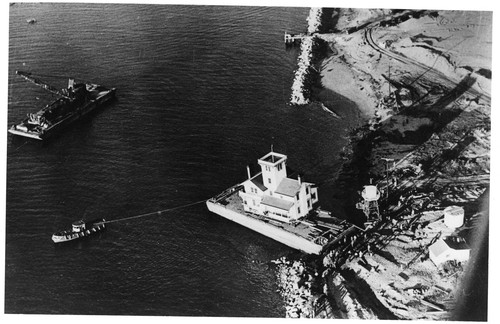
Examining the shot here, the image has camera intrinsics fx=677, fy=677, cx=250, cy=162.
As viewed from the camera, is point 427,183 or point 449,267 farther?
point 427,183

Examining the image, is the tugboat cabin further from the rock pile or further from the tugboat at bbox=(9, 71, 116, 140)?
the rock pile

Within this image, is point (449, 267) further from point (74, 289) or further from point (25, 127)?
point (25, 127)

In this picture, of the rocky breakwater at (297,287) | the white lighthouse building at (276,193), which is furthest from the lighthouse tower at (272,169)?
the rocky breakwater at (297,287)

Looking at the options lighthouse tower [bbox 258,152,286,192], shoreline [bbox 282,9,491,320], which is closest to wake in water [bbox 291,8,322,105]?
shoreline [bbox 282,9,491,320]

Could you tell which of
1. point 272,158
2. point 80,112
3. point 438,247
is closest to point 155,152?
point 80,112

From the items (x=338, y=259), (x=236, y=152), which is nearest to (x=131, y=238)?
(x=236, y=152)

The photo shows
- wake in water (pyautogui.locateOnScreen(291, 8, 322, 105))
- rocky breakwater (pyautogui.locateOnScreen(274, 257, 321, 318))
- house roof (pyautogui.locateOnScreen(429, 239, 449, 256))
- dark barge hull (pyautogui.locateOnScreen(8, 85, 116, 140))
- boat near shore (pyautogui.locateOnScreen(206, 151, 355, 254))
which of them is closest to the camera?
rocky breakwater (pyautogui.locateOnScreen(274, 257, 321, 318))
